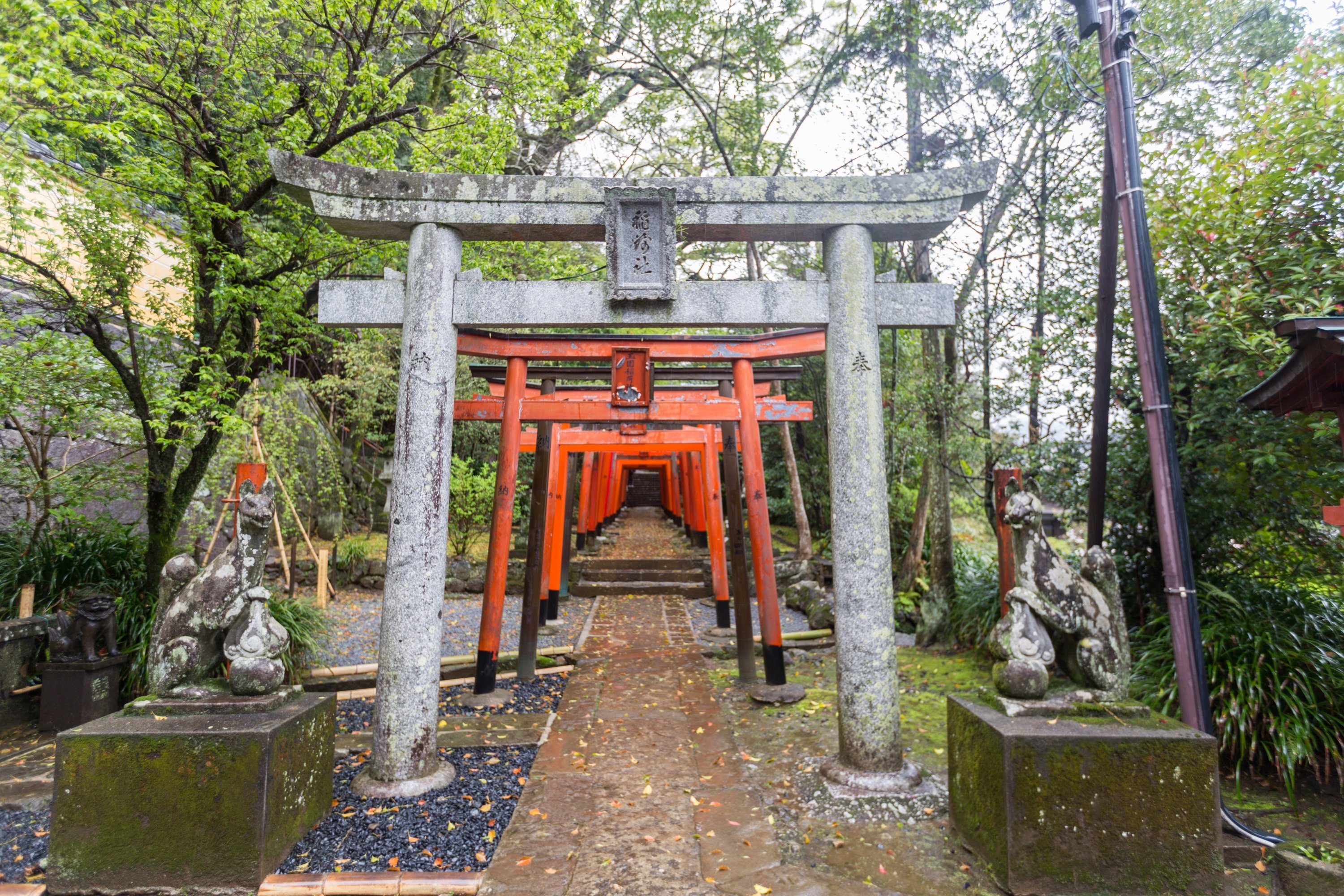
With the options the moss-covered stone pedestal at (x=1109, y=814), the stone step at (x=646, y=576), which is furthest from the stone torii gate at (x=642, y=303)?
the stone step at (x=646, y=576)

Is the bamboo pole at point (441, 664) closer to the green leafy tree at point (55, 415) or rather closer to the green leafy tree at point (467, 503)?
the green leafy tree at point (55, 415)

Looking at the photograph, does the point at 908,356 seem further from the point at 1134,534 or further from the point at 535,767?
the point at 535,767

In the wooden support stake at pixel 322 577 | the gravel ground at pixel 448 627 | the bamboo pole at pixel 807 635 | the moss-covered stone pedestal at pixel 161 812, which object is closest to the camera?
the moss-covered stone pedestal at pixel 161 812

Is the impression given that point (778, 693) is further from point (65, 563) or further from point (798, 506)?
point (65, 563)

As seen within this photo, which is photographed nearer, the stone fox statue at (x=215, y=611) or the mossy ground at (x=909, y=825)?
the mossy ground at (x=909, y=825)

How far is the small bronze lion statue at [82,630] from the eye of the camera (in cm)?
527

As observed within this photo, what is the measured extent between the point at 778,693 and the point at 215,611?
181 inches

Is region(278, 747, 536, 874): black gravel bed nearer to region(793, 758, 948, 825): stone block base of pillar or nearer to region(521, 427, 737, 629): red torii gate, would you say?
region(793, 758, 948, 825): stone block base of pillar

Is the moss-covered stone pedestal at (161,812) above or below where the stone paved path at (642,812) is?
above

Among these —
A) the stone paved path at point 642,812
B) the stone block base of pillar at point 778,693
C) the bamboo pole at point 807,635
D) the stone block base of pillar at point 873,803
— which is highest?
the bamboo pole at point 807,635

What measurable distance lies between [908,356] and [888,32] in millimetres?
4716

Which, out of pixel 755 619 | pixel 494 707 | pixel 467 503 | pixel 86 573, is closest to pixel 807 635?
pixel 755 619

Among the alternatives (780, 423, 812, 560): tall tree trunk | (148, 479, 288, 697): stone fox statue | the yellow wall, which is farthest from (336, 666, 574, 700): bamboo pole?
(780, 423, 812, 560): tall tree trunk

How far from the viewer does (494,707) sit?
580 cm
